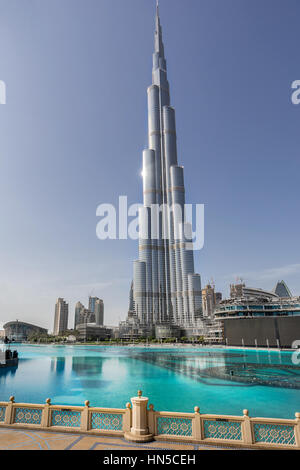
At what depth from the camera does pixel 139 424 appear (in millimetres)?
9945

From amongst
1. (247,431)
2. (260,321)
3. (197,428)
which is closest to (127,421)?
(197,428)

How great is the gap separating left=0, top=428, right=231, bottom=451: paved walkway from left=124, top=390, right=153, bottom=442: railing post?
189mm

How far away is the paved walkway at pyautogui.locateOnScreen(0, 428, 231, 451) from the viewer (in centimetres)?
927

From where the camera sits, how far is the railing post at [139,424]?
385 inches

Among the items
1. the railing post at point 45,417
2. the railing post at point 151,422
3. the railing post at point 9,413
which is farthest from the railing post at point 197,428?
the railing post at point 9,413

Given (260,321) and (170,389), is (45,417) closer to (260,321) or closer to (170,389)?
(170,389)

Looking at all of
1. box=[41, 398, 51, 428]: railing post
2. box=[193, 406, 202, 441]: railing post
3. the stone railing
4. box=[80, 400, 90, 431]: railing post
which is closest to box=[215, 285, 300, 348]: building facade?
the stone railing

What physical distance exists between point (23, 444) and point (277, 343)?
107m

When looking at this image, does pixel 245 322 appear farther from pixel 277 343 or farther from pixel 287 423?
pixel 287 423

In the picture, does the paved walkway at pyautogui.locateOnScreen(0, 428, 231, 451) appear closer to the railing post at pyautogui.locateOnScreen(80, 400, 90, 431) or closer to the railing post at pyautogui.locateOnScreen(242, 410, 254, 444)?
the railing post at pyautogui.locateOnScreen(80, 400, 90, 431)

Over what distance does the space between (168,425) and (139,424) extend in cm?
112
